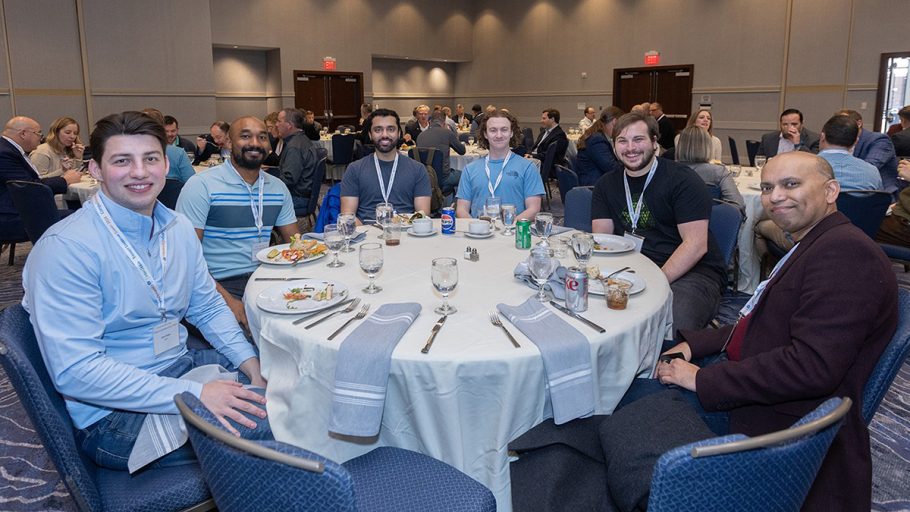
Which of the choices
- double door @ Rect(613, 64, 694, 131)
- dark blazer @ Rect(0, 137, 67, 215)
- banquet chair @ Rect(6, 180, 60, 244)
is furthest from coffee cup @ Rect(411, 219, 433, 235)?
double door @ Rect(613, 64, 694, 131)

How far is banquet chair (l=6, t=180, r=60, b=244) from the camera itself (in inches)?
179

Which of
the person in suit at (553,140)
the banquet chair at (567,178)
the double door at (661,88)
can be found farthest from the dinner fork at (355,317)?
the double door at (661,88)

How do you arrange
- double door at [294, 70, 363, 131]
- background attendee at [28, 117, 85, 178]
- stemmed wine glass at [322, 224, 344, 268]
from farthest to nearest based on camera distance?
1. double door at [294, 70, 363, 131]
2. background attendee at [28, 117, 85, 178]
3. stemmed wine glass at [322, 224, 344, 268]

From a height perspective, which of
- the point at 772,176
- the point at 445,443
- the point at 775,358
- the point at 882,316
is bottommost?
the point at 445,443

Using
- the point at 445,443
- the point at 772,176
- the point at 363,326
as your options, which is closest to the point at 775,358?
the point at 772,176

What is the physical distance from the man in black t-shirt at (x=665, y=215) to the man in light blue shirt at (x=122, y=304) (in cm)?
195

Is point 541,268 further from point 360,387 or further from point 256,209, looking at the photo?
point 256,209

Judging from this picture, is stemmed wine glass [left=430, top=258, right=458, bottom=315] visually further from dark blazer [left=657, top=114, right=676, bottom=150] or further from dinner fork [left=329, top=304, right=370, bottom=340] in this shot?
dark blazer [left=657, top=114, right=676, bottom=150]

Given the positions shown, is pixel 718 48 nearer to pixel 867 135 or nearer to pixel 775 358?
pixel 867 135

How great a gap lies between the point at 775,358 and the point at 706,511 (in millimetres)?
Result: 763

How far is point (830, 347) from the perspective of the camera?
1559mm

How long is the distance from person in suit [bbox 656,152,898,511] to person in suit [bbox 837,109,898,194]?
4.72 m

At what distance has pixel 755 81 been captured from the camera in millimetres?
12500

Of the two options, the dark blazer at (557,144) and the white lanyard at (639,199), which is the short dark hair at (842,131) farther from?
the dark blazer at (557,144)
